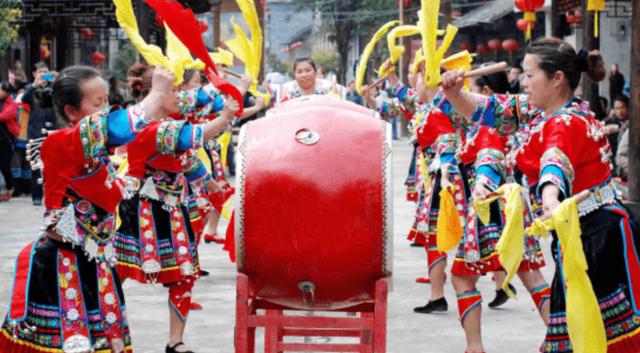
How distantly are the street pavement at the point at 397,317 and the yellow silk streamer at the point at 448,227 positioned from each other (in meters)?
0.52

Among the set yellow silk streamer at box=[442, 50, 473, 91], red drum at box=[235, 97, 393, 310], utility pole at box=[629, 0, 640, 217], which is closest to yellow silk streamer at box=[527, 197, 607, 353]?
red drum at box=[235, 97, 393, 310]

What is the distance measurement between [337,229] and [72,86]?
1.07 m

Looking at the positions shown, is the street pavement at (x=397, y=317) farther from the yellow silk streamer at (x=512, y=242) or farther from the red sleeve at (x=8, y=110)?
the red sleeve at (x=8, y=110)

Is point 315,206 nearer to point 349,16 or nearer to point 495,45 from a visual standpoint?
point 495,45

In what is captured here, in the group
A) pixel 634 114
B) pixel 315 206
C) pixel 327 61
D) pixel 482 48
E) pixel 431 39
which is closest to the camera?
pixel 315 206

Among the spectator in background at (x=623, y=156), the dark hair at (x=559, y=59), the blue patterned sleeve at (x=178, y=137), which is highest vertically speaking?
the dark hair at (x=559, y=59)

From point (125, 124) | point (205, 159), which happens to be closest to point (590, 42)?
point (205, 159)

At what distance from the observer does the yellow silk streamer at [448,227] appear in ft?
18.2

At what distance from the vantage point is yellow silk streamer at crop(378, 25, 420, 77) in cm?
564

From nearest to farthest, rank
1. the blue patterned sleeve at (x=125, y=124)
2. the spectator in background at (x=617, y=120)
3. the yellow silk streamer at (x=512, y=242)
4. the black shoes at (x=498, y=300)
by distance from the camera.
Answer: the yellow silk streamer at (x=512, y=242) → the blue patterned sleeve at (x=125, y=124) → the black shoes at (x=498, y=300) → the spectator in background at (x=617, y=120)

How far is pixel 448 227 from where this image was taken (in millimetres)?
5621

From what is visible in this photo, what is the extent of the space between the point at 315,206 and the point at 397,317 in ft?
8.40

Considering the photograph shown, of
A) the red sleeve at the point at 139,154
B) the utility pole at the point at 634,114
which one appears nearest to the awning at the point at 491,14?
the utility pole at the point at 634,114

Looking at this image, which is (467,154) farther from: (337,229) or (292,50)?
(292,50)
